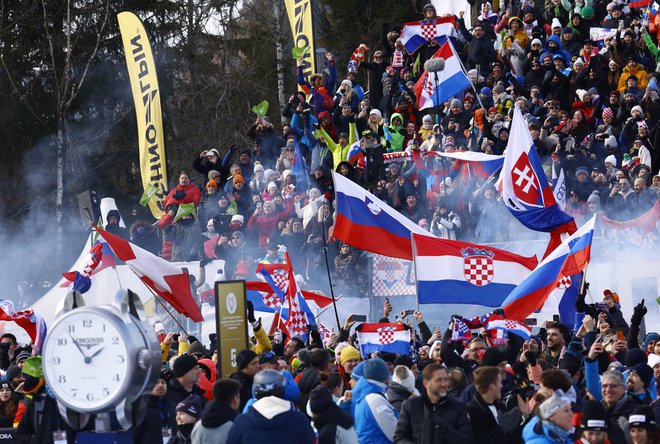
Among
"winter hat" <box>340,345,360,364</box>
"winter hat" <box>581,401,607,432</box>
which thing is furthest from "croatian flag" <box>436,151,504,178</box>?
"winter hat" <box>581,401,607,432</box>

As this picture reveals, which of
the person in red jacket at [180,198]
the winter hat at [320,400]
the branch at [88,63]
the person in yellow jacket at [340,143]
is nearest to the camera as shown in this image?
the winter hat at [320,400]

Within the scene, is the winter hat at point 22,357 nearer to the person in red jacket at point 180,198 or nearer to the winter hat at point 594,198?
the winter hat at point 594,198

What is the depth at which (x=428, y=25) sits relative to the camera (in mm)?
24312

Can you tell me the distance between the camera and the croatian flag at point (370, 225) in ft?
47.4

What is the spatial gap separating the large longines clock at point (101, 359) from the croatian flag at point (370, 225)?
773 centimetres

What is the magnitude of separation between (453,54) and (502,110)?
4.14 feet

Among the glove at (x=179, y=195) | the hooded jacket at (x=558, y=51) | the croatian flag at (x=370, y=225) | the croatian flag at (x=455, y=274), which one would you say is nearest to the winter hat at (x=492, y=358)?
the croatian flag at (x=455, y=274)

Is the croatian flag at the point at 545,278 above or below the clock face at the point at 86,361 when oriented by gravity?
above

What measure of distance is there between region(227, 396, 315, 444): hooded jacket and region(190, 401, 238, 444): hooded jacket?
348mm

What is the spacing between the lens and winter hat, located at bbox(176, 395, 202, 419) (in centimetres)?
845

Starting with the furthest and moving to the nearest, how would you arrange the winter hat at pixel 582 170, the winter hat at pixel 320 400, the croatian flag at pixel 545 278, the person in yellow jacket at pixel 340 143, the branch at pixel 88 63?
the branch at pixel 88 63 → the person in yellow jacket at pixel 340 143 → the winter hat at pixel 582 170 → the croatian flag at pixel 545 278 → the winter hat at pixel 320 400

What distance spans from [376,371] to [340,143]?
13287mm

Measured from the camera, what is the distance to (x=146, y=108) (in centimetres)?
2498

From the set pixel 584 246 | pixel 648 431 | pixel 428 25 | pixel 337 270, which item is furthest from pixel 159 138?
pixel 648 431
